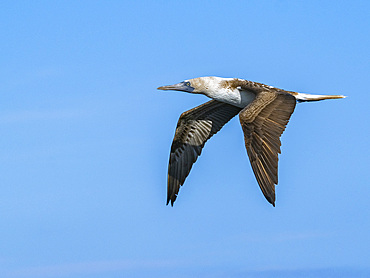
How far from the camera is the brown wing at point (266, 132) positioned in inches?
518

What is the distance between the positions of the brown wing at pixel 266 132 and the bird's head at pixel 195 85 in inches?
66.4

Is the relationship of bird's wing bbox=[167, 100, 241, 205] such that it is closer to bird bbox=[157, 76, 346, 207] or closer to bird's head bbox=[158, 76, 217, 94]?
bird bbox=[157, 76, 346, 207]

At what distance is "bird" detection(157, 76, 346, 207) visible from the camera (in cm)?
1345

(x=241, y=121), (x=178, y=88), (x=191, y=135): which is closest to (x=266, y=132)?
(x=241, y=121)

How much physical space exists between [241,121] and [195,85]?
110 inches

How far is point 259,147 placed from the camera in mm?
13633

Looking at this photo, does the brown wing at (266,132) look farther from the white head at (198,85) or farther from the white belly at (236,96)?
the white head at (198,85)

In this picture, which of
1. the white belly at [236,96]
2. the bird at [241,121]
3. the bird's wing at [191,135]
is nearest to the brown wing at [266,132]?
the bird at [241,121]

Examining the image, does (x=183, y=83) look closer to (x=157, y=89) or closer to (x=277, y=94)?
(x=157, y=89)

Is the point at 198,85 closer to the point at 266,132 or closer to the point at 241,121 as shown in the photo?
the point at 241,121

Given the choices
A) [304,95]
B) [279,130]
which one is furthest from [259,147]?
[304,95]

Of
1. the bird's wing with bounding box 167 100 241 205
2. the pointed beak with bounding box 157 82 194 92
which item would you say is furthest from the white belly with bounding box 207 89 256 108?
the bird's wing with bounding box 167 100 241 205

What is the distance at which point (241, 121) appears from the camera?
1421 cm

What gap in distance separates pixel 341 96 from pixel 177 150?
182 inches
